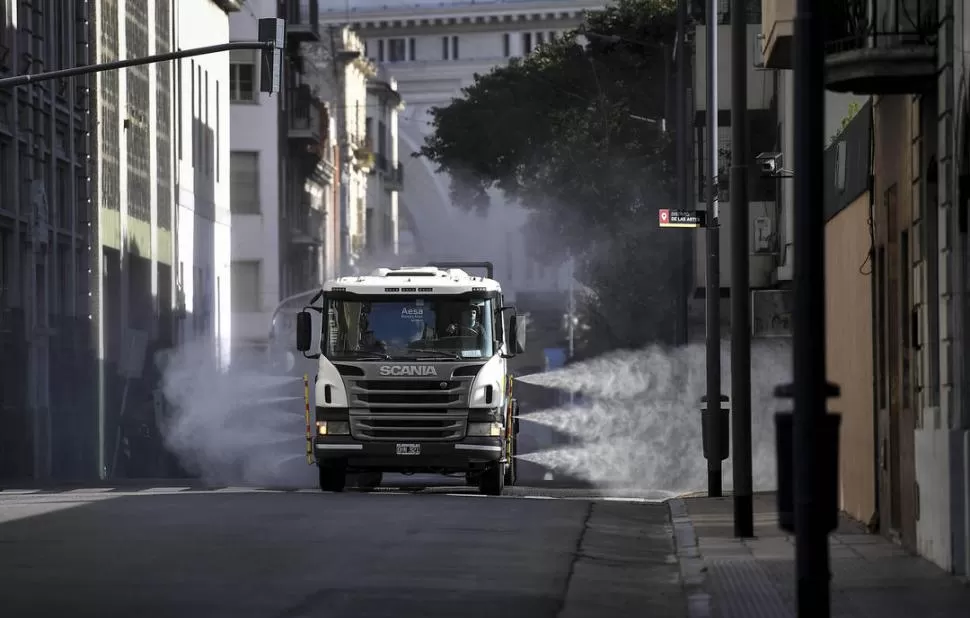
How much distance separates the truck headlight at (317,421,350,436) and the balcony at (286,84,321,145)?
47.3 meters

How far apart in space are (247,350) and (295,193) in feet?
26.0

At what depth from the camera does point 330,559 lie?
619 inches

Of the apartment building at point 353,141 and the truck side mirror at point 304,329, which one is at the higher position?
the apartment building at point 353,141

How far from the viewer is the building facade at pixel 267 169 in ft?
230

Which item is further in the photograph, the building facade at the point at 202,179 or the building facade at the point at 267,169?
the building facade at the point at 267,169

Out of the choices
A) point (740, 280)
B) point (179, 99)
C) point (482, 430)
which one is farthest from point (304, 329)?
point (179, 99)

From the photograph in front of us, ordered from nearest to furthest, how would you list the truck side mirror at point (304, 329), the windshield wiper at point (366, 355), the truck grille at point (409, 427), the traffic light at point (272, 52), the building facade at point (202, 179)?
the truck side mirror at point (304, 329)
the windshield wiper at point (366, 355)
the truck grille at point (409, 427)
the traffic light at point (272, 52)
the building facade at point (202, 179)

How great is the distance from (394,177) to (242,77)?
106 feet

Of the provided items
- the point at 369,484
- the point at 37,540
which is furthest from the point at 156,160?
the point at 37,540

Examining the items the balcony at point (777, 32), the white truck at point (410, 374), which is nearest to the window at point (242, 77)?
the white truck at point (410, 374)

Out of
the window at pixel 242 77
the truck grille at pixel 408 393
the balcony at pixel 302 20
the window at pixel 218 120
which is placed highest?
A: the balcony at pixel 302 20

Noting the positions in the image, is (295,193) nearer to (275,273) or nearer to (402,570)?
(275,273)

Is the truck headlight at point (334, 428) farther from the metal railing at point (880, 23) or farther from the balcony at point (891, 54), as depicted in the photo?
the balcony at point (891, 54)

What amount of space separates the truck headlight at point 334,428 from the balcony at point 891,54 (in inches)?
423
